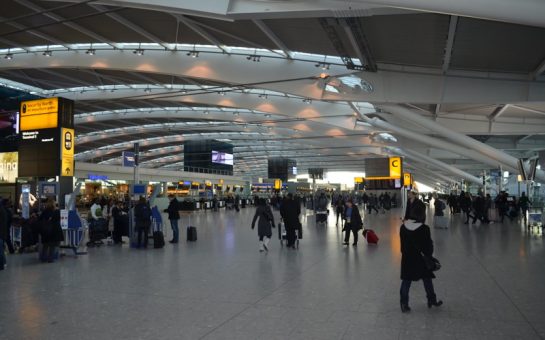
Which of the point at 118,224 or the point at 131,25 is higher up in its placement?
the point at 131,25

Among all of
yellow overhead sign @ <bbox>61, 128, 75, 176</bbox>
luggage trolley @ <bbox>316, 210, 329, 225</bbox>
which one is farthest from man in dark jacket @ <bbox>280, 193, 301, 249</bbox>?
luggage trolley @ <bbox>316, 210, 329, 225</bbox>

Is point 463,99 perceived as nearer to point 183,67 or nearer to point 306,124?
point 183,67

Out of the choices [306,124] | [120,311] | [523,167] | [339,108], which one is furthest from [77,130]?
[120,311]

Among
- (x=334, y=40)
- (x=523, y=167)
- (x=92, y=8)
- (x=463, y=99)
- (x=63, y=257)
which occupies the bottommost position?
(x=63, y=257)

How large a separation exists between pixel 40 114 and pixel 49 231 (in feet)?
30.4

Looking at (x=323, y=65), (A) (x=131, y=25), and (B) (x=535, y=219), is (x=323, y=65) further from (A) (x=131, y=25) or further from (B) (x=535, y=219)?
(B) (x=535, y=219)

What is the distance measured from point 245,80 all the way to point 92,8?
23.5 ft

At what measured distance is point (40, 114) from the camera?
1811cm

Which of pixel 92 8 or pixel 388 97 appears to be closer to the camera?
pixel 92 8

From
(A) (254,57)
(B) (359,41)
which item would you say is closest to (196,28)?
(A) (254,57)

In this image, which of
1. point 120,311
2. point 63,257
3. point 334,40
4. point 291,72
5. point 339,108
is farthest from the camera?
point 339,108

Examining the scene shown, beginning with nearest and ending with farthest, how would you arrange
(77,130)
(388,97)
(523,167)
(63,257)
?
(63,257) < (388,97) < (523,167) < (77,130)

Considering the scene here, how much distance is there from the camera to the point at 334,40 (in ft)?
45.3

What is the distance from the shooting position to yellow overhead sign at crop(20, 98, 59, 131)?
17719mm
